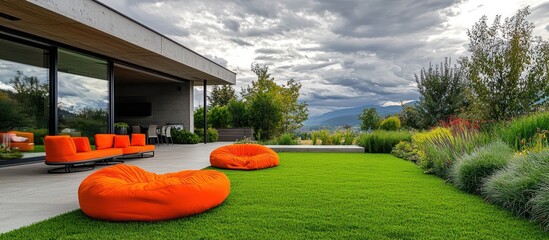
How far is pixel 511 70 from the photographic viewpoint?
9.23 m

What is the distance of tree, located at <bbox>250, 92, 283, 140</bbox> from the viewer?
52.3 feet

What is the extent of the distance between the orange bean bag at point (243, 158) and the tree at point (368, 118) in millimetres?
15604

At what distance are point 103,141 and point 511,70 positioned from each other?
1041cm

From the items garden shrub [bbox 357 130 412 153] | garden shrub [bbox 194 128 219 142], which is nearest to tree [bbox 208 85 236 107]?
garden shrub [bbox 194 128 219 142]

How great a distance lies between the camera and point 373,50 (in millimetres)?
12930

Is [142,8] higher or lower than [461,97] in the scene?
higher

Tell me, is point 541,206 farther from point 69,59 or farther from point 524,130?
point 69,59

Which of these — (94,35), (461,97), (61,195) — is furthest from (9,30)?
(461,97)

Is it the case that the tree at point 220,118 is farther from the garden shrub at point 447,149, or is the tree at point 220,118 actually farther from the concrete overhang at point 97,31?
the garden shrub at point 447,149

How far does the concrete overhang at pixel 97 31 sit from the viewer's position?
18.9 feet

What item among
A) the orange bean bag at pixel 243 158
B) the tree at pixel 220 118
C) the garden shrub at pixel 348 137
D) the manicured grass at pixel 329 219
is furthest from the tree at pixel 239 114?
the manicured grass at pixel 329 219

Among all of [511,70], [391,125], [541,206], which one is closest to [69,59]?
[541,206]

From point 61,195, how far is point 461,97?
14456 millimetres

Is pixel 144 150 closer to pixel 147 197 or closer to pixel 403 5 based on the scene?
pixel 147 197
